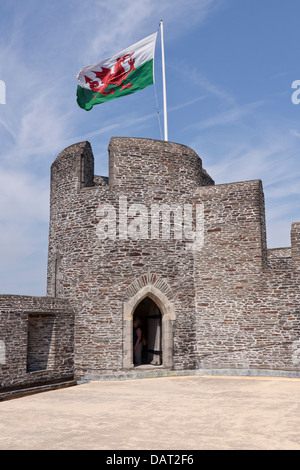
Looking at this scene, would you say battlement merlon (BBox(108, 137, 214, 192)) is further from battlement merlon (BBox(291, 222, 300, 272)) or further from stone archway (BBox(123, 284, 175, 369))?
battlement merlon (BBox(291, 222, 300, 272))

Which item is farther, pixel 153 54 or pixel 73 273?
pixel 153 54

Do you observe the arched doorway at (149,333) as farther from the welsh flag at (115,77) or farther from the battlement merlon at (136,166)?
the welsh flag at (115,77)

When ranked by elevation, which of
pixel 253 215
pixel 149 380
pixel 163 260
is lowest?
pixel 149 380

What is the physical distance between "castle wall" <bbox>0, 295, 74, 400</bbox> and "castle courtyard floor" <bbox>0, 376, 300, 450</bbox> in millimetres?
598

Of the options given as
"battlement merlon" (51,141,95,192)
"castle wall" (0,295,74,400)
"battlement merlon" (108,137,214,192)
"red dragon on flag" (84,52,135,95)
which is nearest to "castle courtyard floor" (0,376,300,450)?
"castle wall" (0,295,74,400)

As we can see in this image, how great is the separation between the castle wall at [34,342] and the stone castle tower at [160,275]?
40 millimetres

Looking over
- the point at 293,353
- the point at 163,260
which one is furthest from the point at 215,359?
the point at 163,260

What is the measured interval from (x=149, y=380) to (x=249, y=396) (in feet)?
11.1

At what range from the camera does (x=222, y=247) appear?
13.9m

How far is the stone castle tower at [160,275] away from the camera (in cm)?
1277

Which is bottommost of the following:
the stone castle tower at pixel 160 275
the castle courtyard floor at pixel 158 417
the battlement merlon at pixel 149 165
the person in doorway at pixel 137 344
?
the castle courtyard floor at pixel 158 417

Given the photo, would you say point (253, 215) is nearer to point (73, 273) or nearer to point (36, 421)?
point (73, 273)

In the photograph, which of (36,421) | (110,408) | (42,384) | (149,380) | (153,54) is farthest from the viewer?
(153,54)

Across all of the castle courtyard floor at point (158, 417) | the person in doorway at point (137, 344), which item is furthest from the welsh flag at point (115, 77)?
the castle courtyard floor at point (158, 417)
